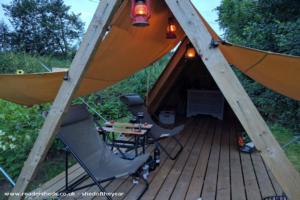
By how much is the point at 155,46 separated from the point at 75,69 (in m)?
1.81

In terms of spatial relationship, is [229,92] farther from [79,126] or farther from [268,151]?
[79,126]

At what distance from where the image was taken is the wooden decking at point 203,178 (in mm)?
2506

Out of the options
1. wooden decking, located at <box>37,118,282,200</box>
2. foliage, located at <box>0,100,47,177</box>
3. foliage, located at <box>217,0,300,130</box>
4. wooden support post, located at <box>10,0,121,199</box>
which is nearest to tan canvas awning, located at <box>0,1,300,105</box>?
wooden support post, located at <box>10,0,121,199</box>

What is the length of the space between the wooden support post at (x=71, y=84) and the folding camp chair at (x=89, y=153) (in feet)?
0.95

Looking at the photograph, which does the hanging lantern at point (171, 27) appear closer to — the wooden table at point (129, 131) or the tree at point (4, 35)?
the wooden table at point (129, 131)

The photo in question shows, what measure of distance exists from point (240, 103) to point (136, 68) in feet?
7.26

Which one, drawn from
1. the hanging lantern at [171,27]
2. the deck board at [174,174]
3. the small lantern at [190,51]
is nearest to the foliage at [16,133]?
the deck board at [174,174]

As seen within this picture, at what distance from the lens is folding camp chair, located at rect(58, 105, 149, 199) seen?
2228mm

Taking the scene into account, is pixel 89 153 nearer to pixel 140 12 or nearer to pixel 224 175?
pixel 140 12

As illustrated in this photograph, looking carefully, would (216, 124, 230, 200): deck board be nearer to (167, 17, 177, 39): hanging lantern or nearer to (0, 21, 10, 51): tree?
(167, 17, 177, 39): hanging lantern

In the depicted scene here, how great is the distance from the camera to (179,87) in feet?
24.5

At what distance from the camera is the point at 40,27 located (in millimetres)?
10914

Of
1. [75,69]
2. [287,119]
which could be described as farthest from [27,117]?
[287,119]

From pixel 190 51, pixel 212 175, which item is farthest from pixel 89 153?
pixel 190 51
